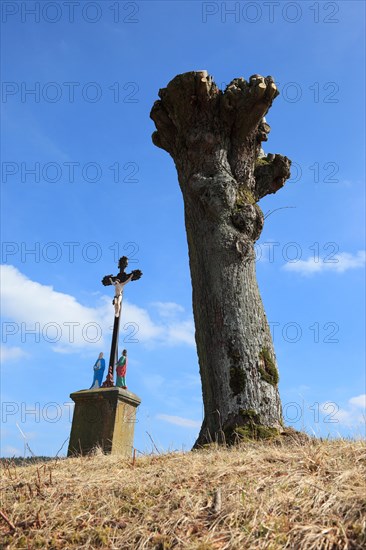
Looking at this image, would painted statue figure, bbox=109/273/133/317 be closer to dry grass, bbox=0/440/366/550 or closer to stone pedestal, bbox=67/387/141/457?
stone pedestal, bbox=67/387/141/457

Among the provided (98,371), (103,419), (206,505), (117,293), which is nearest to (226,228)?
(206,505)

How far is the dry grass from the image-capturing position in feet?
8.61

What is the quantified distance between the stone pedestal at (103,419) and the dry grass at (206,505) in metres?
4.98

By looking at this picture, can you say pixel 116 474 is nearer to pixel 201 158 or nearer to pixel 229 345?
pixel 229 345

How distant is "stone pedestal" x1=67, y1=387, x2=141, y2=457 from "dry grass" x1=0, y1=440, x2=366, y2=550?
16.3 ft

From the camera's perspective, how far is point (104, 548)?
2.76 meters

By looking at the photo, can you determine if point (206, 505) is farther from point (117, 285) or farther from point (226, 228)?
Result: point (117, 285)

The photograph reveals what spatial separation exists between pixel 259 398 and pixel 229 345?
26.5 inches

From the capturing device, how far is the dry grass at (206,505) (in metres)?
2.62

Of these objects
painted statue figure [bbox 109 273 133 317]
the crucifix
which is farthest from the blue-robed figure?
painted statue figure [bbox 109 273 133 317]

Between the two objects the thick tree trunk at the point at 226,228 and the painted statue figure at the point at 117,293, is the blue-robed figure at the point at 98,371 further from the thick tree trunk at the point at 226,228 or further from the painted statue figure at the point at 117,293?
the thick tree trunk at the point at 226,228

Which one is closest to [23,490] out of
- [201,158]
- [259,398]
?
[259,398]

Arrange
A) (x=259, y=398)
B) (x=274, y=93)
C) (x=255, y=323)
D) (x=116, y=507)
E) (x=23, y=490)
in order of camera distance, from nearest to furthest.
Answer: (x=116, y=507)
(x=23, y=490)
(x=259, y=398)
(x=255, y=323)
(x=274, y=93)

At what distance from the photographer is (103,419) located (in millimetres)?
8898
